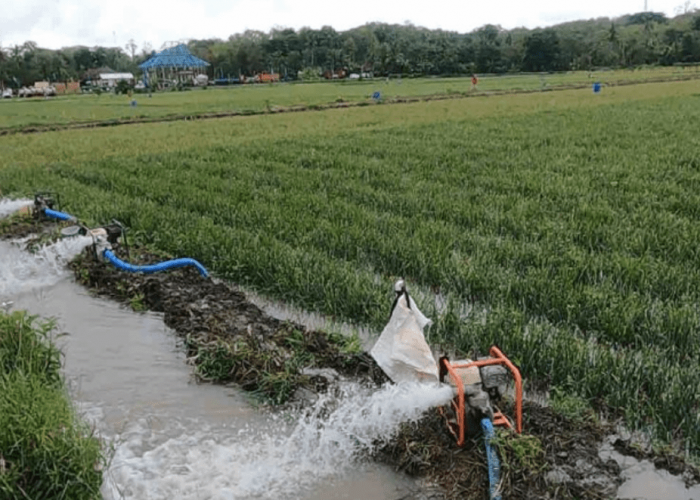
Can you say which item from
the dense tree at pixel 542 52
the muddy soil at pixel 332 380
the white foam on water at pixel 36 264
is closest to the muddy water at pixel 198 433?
the muddy soil at pixel 332 380

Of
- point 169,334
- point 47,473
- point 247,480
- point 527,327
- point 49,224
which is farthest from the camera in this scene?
point 49,224

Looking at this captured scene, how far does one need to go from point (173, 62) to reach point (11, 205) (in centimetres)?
7467

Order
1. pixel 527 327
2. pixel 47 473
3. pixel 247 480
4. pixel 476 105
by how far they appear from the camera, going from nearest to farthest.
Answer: pixel 47 473 → pixel 247 480 → pixel 527 327 → pixel 476 105

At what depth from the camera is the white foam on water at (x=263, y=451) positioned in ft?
10.3

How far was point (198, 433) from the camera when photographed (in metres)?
3.62

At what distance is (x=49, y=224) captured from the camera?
823 centimetres

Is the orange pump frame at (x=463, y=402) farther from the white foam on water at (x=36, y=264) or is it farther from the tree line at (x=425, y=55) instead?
the tree line at (x=425, y=55)

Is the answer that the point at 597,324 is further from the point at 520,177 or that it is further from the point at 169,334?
the point at 520,177

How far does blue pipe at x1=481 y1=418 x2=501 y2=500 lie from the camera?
286 centimetres

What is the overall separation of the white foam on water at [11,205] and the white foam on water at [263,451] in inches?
253

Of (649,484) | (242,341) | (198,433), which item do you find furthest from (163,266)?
(649,484)

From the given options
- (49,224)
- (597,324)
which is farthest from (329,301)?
(49,224)

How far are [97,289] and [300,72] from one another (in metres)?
79.7

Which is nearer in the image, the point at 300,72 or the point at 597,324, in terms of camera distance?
the point at 597,324
